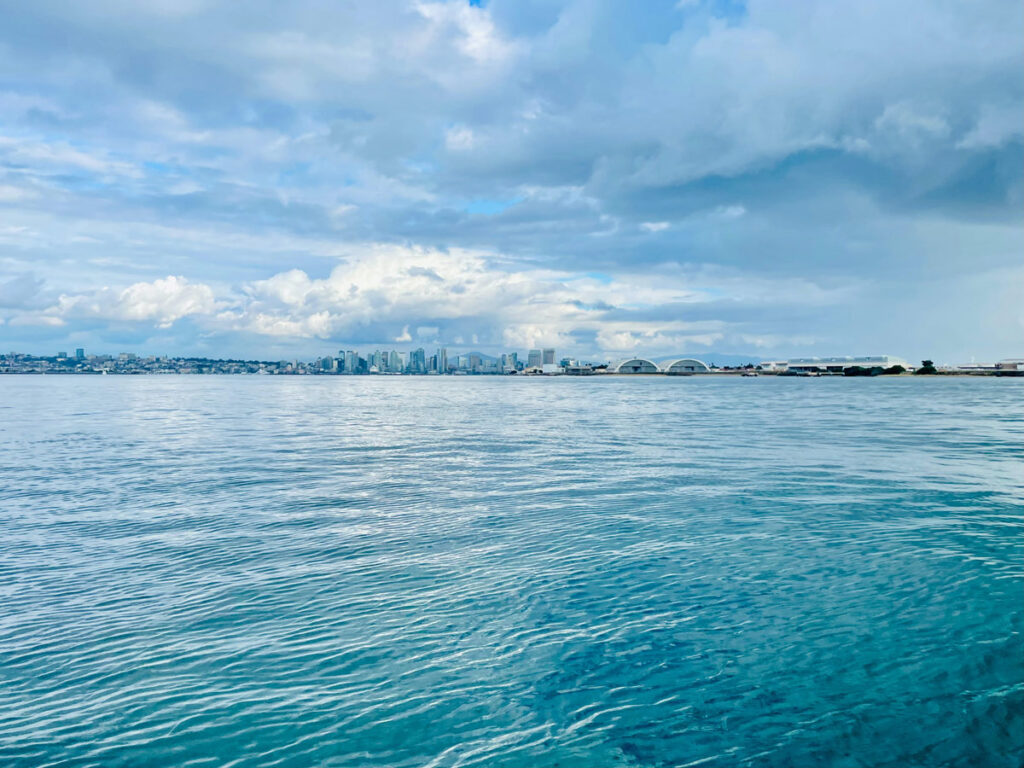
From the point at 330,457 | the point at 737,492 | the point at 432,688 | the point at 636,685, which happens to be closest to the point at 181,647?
the point at 432,688

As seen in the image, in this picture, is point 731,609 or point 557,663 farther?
point 731,609

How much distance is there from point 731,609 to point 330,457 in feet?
108

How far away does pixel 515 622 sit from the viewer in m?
14.2

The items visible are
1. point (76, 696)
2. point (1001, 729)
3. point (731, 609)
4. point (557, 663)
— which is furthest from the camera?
point (731, 609)

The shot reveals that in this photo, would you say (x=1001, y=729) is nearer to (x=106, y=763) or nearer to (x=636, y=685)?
(x=636, y=685)

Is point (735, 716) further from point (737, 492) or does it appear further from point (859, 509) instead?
point (737, 492)

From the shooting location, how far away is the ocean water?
1001 centimetres

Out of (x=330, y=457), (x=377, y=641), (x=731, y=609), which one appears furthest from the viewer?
(x=330, y=457)

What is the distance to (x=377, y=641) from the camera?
13.3 meters

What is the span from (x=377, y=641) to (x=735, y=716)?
23.2 feet

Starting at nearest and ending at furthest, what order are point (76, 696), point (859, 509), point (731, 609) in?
point (76, 696) → point (731, 609) → point (859, 509)

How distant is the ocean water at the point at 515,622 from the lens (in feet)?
32.8

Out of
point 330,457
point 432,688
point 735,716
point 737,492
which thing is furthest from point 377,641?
point 330,457

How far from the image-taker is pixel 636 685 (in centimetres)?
1146
